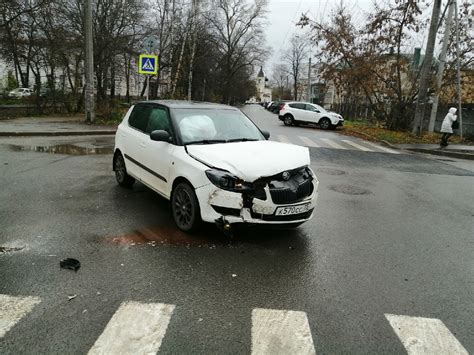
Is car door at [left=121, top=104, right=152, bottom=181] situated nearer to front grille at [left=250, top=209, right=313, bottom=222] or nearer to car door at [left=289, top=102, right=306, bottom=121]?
front grille at [left=250, top=209, right=313, bottom=222]

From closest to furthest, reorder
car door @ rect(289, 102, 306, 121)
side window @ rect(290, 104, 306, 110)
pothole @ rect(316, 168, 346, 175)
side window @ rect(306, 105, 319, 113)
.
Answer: pothole @ rect(316, 168, 346, 175) < side window @ rect(306, 105, 319, 113) < car door @ rect(289, 102, 306, 121) < side window @ rect(290, 104, 306, 110)

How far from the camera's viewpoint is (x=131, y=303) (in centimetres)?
329

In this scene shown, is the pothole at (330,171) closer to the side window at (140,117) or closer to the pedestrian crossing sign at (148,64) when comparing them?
the side window at (140,117)

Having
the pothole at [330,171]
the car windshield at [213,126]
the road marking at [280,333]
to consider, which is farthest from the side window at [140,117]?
the pothole at [330,171]

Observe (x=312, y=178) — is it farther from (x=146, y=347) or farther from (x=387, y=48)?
(x=387, y=48)

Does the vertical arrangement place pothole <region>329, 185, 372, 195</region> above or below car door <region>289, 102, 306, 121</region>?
below

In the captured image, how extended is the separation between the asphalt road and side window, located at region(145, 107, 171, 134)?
4.25ft

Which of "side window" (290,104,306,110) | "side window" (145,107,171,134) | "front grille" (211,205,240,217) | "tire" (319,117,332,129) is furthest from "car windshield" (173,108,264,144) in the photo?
"side window" (290,104,306,110)

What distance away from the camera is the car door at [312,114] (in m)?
26.0

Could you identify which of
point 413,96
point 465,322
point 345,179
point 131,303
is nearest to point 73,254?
point 131,303

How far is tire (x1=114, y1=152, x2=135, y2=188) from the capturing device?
704 cm

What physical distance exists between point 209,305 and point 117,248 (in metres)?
1.65

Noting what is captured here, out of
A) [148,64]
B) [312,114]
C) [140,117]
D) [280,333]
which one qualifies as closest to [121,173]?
[140,117]

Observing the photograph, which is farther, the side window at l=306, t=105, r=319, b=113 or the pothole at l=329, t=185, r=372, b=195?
the side window at l=306, t=105, r=319, b=113
